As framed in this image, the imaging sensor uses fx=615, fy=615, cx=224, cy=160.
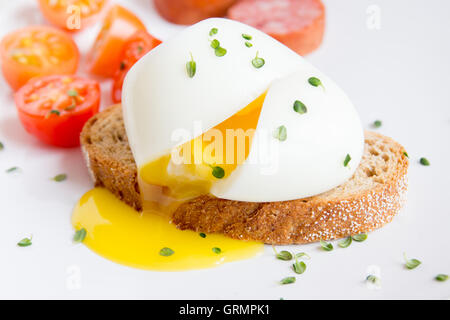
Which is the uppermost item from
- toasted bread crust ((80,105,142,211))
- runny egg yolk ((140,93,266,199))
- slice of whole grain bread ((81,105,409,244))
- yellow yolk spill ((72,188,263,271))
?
runny egg yolk ((140,93,266,199))

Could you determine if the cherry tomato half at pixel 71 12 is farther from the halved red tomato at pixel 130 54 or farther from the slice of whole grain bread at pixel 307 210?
the slice of whole grain bread at pixel 307 210

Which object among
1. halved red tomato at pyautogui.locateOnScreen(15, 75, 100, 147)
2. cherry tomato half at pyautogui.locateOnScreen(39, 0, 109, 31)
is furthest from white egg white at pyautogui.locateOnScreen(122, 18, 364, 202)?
cherry tomato half at pyautogui.locateOnScreen(39, 0, 109, 31)

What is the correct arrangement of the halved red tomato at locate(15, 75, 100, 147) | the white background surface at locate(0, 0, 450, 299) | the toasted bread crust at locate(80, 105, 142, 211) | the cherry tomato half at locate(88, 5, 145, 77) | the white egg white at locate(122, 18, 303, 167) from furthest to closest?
the cherry tomato half at locate(88, 5, 145, 77), the halved red tomato at locate(15, 75, 100, 147), the toasted bread crust at locate(80, 105, 142, 211), the white egg white at locate(122, 18, 303, 167), the white background surface at locate(0, 0, 450, 299)

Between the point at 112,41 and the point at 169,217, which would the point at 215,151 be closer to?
the point at 169,217

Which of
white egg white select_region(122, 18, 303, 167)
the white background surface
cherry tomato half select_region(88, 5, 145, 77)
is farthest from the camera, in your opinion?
cherry tomato half select_region(88, 5, 145, 77)

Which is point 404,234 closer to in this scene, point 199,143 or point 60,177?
point 199,143

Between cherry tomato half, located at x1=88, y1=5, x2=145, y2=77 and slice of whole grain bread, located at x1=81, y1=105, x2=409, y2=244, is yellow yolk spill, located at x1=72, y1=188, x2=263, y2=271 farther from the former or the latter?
cherry tomato half, located at x1=88, y1=5, x2=145, y2=77
